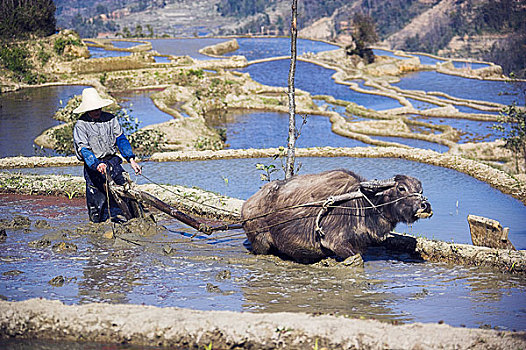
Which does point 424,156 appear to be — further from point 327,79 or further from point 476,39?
point 476,39

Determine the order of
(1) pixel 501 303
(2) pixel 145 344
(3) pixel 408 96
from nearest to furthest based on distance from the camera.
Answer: (2) pixel 145 344 < (1) pixel 501 303 < (3) pixel 408 96

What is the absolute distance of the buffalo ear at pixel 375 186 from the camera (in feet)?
19.0

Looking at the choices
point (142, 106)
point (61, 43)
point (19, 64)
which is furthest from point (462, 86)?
point (19, 64)

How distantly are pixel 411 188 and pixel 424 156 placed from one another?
6665 millimetres

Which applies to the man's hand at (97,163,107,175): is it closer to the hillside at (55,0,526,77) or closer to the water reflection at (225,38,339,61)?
the hillside at (55,0,526,77)

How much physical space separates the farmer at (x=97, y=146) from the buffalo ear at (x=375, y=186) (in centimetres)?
251

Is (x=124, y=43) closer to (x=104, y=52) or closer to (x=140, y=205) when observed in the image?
(x=104, y=52)

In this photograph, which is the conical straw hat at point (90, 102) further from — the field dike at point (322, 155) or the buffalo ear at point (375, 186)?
the buffalo ear at point (375, 186)

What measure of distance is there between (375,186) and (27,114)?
53.9 ft

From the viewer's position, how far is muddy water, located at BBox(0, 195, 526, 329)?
5.00 metres

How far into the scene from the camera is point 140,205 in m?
7.27

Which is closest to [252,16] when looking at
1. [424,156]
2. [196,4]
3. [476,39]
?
[196,4]

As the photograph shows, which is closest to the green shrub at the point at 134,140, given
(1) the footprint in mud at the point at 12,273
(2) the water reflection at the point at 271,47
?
(1) the footprint in mud at the point at 12,273

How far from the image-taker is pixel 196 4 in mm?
153375
